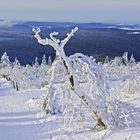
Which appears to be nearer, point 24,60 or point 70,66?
point 70,66

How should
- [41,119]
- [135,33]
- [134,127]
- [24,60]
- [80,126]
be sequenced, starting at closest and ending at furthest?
[134,127] < [80,126] < [41,119] < [24,60] < [135,33]

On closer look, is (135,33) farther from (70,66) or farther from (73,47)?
(70,66)

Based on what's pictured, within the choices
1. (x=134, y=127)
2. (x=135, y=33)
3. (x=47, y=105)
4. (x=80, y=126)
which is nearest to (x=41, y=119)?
(x=47, y=105)

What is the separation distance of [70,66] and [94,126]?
2.13 metres

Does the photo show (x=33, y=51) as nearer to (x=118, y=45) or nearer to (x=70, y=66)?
(x=118, y=45)

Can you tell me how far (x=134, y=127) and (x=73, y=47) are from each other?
422ft

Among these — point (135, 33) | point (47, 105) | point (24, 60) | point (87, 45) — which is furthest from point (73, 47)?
point (47, 105)

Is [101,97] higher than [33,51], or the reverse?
[101,97]

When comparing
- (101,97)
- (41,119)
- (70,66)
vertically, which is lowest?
(41,119)

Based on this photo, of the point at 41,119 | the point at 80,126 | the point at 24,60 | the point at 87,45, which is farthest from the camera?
the point at 87,45

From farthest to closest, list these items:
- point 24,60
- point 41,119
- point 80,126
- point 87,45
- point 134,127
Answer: point 87,45
point 24,60
point 41,119
point 80,126
point 134,127

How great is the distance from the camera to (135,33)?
161875 millimetres

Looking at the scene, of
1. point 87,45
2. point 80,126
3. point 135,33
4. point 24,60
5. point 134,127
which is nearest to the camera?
point 134,127

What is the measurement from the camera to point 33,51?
148 metres
